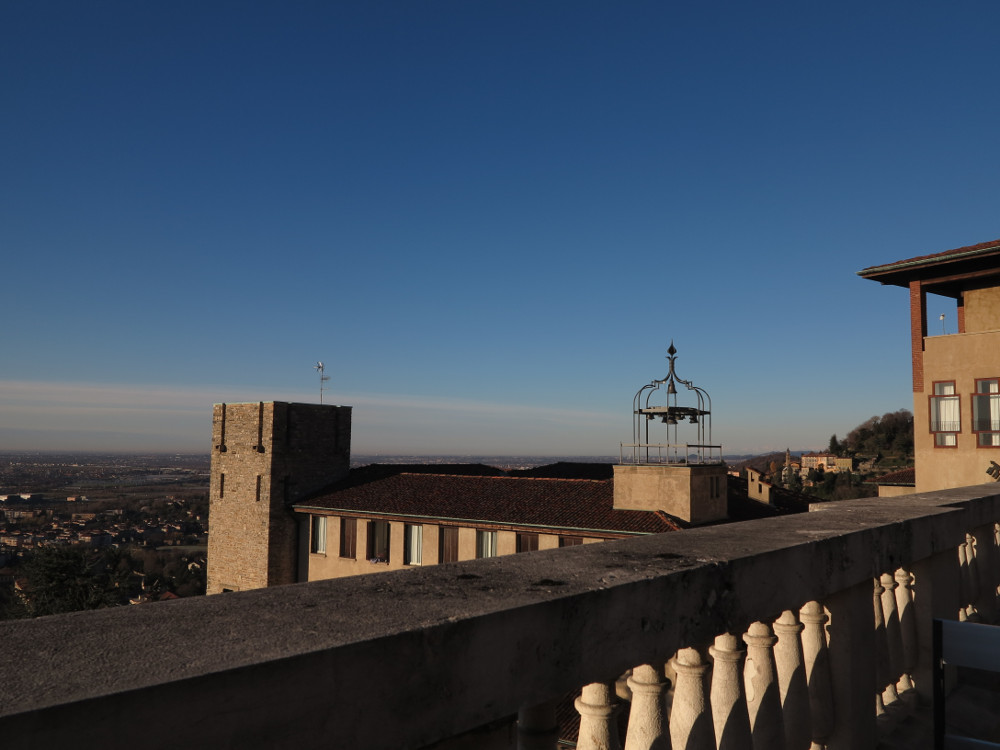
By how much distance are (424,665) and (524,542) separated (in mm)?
25652

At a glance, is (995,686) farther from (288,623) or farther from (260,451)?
(260,451)

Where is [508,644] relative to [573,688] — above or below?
above

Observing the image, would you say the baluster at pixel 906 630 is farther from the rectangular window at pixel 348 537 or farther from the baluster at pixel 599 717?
the rectangular window at pixel 348 537

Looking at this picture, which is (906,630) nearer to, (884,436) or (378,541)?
(378,541)

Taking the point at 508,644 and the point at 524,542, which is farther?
the point at 524,542

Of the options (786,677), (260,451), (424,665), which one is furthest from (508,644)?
(260,451)

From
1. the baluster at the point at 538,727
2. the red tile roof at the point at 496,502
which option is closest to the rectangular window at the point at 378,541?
the red tile roof at the point at 496,502

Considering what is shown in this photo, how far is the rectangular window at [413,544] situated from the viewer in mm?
29062

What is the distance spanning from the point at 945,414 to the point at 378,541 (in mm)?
22036

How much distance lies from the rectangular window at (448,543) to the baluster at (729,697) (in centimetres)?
2634

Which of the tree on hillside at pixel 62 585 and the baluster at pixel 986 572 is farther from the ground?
the baluster at pixel 986 572

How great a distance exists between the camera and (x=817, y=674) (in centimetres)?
269

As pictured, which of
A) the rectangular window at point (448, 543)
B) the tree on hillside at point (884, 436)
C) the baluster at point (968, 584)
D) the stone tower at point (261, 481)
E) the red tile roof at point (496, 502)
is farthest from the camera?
the tree on hillside at point (884, 436)

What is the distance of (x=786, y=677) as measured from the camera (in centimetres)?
256
